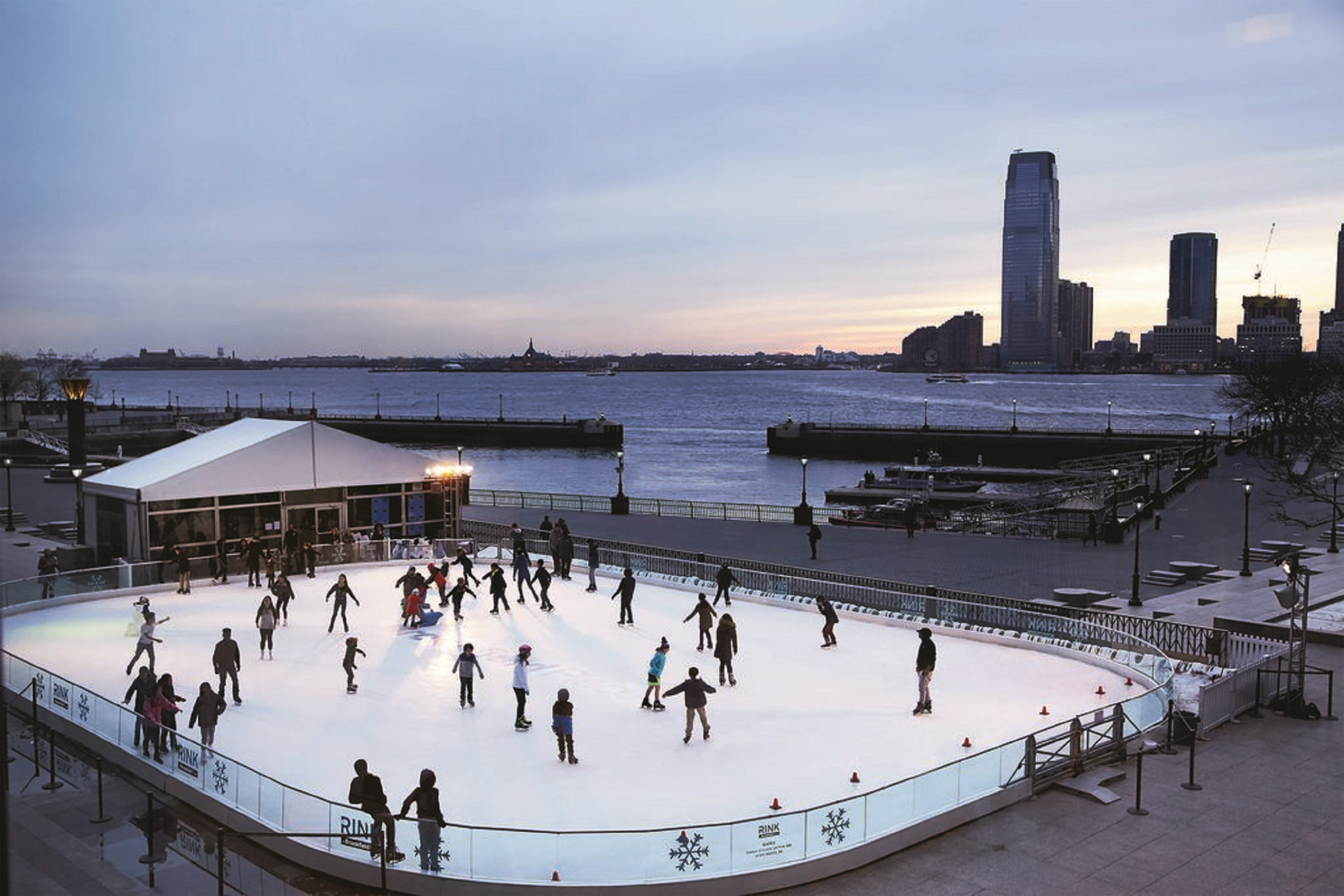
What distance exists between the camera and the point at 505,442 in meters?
142

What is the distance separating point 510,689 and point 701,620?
14.1ft

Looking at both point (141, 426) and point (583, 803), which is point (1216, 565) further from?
point (141, 426)

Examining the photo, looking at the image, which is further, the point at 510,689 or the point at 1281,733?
the point at 510,689

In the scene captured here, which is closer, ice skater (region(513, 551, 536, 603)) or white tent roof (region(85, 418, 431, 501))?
ice skater (region(513, 551, 536, 603))

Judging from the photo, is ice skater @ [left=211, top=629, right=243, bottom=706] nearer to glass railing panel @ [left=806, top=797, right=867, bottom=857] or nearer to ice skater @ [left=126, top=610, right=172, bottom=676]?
ice skater @ [left=126, top=610, right=172, bottom=676]

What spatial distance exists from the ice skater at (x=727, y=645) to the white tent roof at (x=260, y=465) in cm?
1585

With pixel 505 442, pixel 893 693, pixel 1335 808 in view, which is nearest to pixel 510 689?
pixel 893 693

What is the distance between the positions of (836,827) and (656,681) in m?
5.73

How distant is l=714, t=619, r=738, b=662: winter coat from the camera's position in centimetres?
1827

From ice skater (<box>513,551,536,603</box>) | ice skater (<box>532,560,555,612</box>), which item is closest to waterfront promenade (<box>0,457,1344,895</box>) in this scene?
ice skater (<box>532,560,555,612</box>)

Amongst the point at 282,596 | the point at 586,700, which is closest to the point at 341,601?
the point at 282,596

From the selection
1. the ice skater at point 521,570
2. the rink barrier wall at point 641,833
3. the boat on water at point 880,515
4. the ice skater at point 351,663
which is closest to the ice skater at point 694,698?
the rink barrier wall at point 641,833

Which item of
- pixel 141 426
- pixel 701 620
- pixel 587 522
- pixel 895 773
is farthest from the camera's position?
pixel 141 426

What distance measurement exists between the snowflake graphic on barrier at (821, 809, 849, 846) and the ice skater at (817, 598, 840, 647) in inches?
367
